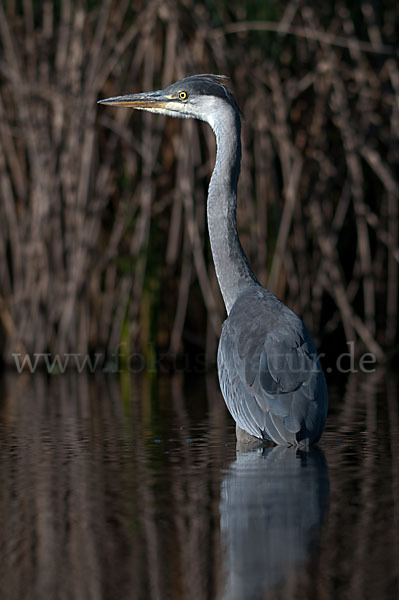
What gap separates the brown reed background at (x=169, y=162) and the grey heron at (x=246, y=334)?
75.4 inches

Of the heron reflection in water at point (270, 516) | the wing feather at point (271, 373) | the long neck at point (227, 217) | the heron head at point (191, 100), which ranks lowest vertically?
the heron reflection in water at point (270, 516)

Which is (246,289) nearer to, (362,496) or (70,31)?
(362,496)

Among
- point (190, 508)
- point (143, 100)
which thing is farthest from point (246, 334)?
point (143, 100)

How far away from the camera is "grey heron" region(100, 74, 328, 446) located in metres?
4.24

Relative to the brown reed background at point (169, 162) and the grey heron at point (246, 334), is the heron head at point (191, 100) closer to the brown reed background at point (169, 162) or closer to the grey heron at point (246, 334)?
the grey heron at point (246, 334)

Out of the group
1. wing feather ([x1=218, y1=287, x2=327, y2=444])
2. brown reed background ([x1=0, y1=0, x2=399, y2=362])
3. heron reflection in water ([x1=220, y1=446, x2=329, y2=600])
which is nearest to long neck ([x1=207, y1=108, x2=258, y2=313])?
wing feather ([x1=218, y1=287, x2=327, y2=444])

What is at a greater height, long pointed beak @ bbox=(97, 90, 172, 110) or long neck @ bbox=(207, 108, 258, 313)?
long pointed beak @ bbox=(97, 90, 172, 110)

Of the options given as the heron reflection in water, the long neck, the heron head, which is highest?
the heron head

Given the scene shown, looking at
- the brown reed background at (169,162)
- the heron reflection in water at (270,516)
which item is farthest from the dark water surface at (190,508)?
the brown reed background at (169,162)

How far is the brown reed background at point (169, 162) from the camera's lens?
25.1 ft

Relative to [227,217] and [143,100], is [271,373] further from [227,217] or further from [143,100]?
[143,100]

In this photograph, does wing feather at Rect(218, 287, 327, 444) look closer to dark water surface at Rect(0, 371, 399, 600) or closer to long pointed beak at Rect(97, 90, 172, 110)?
dark water surface at Rect(0, 371, 399, 600)

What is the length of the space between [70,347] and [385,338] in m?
2.38

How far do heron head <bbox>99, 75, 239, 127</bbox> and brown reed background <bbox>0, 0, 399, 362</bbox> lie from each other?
70.2 inches
